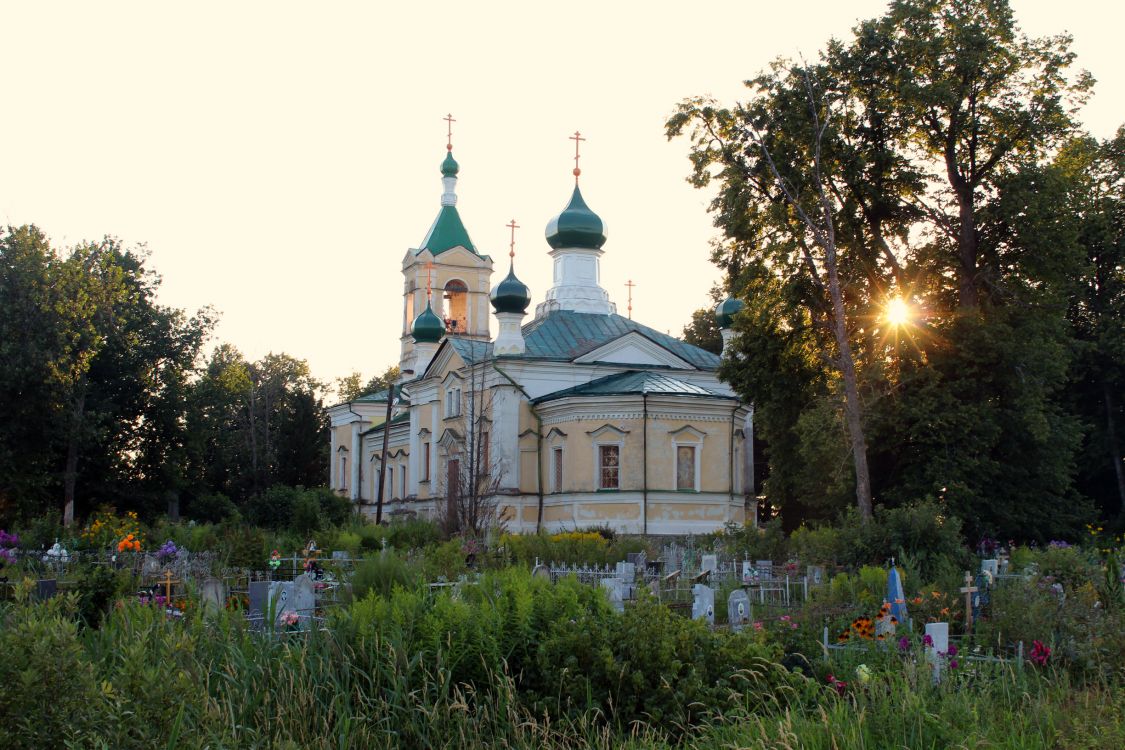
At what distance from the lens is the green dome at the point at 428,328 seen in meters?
50.0

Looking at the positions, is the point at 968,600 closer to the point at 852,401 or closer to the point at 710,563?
the point at 710,563

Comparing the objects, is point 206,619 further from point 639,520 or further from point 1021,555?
point 639,520

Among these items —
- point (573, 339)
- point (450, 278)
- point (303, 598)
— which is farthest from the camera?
point (450, 278)

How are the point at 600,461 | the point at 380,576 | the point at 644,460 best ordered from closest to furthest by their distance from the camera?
the point at 380,576 < the point at 644,460 < the point at 600,461

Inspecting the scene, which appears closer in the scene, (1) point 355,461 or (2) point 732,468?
(2) point 732,468

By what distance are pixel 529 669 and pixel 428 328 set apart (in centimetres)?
4176

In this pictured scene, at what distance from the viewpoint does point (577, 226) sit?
1780 inches

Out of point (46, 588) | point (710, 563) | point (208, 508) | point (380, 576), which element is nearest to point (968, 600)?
point (380, 576)

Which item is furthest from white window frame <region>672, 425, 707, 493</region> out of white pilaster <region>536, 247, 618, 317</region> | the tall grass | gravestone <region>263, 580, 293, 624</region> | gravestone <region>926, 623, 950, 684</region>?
the tall grass

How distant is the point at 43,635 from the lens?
6.55m

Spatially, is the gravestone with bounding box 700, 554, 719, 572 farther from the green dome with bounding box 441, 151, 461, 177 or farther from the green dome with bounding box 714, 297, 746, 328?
the green dome with bounding box 441, 151, 461, 177

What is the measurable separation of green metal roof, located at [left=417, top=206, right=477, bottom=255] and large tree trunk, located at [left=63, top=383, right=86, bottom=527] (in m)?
21.5

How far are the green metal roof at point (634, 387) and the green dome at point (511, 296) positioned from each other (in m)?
3.16

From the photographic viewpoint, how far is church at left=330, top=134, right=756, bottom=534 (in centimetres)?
3684
